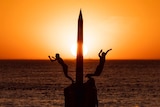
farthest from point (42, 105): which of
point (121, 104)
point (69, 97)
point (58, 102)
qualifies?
point (69, 97)

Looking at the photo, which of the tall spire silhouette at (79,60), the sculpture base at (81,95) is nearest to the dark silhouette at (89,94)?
the sculpture base at (81,95)

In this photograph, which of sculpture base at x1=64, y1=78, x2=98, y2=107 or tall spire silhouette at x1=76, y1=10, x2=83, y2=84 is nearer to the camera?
tall spire silhouette at x1=76, y1=10, x2=83, y2=84

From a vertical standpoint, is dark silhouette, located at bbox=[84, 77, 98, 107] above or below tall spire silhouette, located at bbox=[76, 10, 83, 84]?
Result: below

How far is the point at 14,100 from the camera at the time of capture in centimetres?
5984

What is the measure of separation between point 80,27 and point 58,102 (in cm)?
4707

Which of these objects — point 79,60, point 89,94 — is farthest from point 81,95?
point 79,60

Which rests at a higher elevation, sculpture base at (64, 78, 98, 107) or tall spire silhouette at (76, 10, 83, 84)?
tall spire silhouette at (76, 10, 83, 84)

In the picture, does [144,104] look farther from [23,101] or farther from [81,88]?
[81,88]

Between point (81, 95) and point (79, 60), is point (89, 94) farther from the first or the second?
point (79, 60)

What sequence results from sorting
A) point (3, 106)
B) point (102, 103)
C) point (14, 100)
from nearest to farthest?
point (3, 106), point (102, 103), point (14, 100)

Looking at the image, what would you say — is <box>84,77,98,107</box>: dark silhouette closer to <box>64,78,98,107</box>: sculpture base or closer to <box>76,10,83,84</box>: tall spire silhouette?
<box>64,78,98,107</box>: sculpture base

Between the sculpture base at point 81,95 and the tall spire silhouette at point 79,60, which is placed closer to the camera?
the tall spire silhouette at point 79,60

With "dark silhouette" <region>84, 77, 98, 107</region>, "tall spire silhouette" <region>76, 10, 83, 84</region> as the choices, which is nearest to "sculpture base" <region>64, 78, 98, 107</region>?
"dark silhouette" <region>84, 77, 98, 107</region>

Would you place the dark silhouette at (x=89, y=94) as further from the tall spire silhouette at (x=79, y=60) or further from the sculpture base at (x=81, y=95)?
the tall spire silhouette at (x=79, y=60)
